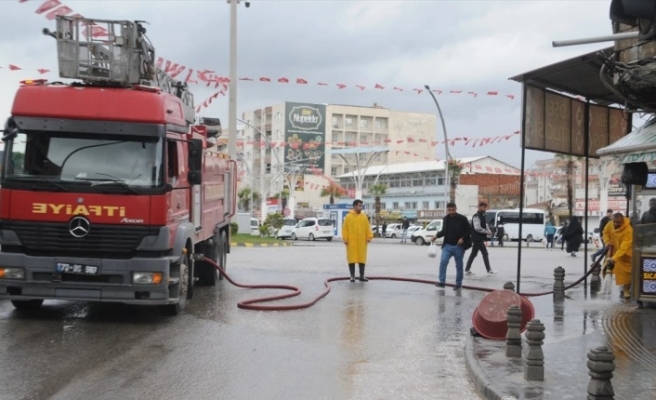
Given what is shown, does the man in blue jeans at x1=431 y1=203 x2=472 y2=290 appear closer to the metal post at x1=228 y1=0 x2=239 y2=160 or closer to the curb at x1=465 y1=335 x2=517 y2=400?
the curb at x1=465 y1=335 x2=517 y2=400

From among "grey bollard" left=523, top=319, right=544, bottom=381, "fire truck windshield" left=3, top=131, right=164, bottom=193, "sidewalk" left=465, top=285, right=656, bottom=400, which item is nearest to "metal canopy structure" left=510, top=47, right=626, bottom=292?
"sidewalk" left=465, top=285, right=656, bottom=400

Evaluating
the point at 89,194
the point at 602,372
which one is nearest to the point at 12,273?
the point at 89,194

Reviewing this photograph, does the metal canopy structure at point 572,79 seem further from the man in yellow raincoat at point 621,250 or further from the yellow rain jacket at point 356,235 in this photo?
the yellow rain jacket at point 356,235

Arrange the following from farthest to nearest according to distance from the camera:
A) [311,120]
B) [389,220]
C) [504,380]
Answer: [311,120]
[389,220]
[504,380]

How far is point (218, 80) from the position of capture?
26719mm

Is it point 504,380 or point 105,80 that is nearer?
point 504,380

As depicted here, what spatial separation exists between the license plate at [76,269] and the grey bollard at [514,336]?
5.15 meters

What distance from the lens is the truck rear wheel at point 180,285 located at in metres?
10.4

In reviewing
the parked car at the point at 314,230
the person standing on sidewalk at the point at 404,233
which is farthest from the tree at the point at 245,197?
the parked car at the point at 314,230

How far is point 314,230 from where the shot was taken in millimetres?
53188

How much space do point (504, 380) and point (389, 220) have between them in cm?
7801

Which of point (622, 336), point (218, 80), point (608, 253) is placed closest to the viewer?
point (622, 336)

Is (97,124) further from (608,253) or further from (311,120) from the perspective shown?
(311,120)

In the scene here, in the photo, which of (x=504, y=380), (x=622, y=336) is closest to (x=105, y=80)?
(x=504, y=380)
